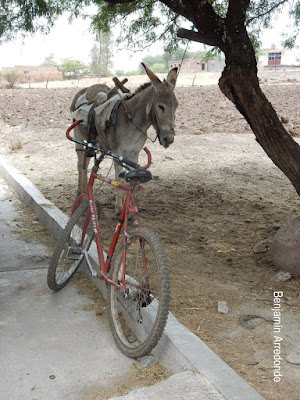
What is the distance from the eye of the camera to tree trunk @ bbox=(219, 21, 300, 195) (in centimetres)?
536

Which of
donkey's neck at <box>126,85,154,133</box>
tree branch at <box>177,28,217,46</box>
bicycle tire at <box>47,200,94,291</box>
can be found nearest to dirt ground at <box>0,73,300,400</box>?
bicycle tire at <box>47,200,94,291</box>

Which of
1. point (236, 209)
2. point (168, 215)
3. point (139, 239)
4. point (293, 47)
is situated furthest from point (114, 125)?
point (293, 47)

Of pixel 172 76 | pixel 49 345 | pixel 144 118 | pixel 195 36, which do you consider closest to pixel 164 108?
pixel 172 76

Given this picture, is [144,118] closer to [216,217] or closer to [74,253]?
[216,217]

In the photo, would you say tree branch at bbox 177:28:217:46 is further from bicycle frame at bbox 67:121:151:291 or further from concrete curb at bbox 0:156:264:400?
concrete curb at bbox 0:156:264:400

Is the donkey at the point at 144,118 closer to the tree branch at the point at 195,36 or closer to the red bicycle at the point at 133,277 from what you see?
the tree branch at the point at 195,36

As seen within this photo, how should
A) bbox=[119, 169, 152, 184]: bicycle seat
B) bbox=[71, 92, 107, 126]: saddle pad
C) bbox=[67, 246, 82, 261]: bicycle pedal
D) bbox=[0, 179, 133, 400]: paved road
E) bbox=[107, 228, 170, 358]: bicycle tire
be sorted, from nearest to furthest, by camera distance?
1. bbox=[0, 179, 133, 400]: paved road
2. bbox=[107, 228, 170, 358]: bicycle tire
3. bbox=[119, 169, 152, 184]: bicycle seat
4. bbox=[67, 246, 82, 261]: bicycle pedal
5. bbox=[71, 92, 107, 126]: saddle pad

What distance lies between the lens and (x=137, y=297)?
135 inches

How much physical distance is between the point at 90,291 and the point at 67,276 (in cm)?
26

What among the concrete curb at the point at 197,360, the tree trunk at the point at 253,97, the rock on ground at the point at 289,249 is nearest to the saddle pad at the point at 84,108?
the tree trunk at the point at 253,97

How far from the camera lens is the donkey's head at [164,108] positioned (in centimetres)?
532

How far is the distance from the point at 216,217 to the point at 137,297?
3564 mm

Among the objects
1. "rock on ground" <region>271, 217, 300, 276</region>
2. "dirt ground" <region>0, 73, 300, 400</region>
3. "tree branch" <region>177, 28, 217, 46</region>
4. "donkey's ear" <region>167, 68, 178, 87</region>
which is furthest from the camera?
"donkey's ear" <region>167, 68, 178, 87</region>

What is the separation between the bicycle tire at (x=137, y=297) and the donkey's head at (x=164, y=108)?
201 centimetres
